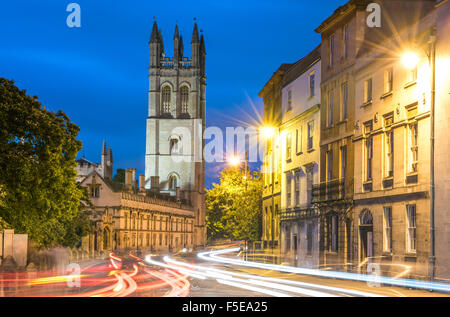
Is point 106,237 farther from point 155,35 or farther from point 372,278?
point 155,35

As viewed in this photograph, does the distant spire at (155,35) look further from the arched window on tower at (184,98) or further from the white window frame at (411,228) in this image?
the white window frame at (411,228)

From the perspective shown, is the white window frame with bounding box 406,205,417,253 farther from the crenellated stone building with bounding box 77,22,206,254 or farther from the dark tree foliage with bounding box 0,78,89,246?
the crenellated stone building with bounding box 77,22,206,254

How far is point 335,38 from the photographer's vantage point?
40312 millimetres

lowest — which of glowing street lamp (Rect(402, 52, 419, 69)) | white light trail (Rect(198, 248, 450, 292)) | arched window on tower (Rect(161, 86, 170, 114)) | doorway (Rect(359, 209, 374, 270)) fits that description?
white light trail (Rect(198, 248, 450, 292))

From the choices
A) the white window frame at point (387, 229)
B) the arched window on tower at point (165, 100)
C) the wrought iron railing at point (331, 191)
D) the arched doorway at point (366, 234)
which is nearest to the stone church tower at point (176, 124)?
the arched window on tower at point (165, 100)

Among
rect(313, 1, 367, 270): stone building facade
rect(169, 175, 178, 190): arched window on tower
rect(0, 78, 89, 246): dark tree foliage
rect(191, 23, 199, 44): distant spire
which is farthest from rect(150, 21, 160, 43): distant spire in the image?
rect(0, 78, 89, 246): dark tree foliage

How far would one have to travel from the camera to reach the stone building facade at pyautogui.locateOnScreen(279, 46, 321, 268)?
43.9 meters

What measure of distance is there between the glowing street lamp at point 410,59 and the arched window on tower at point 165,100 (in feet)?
413

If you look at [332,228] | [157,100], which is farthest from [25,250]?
[157,100]

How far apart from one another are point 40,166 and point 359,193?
16844 millimetres

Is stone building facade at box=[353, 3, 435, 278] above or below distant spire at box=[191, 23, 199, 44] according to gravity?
below

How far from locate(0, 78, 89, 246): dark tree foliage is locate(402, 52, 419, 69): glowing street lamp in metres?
18.3

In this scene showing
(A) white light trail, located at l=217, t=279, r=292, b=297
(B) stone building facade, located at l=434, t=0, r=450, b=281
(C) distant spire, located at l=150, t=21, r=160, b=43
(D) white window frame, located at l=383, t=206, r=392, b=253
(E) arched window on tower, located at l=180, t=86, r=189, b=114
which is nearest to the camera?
(A) white light trail, located at l=217, t=279, r=292, b=297
